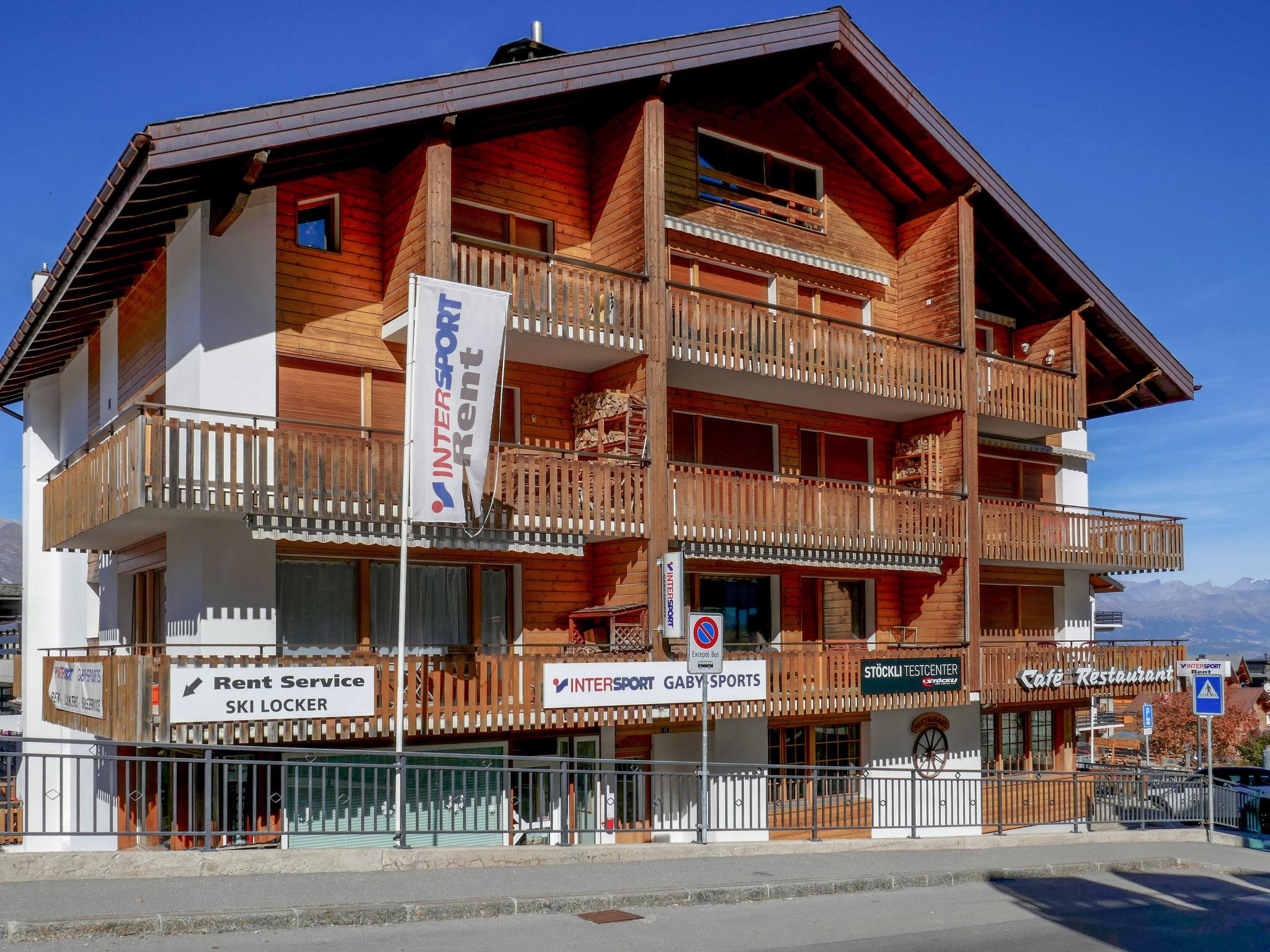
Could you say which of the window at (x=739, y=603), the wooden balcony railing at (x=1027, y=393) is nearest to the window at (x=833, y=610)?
the window at (x=739, y=603)

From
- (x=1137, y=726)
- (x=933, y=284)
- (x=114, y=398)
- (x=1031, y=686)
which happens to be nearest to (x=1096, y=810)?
(x=1031, y=686)

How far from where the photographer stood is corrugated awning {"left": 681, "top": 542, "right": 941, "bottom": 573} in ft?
65.7

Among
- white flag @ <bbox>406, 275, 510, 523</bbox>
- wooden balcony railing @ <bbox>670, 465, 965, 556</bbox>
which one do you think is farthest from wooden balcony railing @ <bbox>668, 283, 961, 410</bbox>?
white flag @ <bbox>406, 275, 510, 523</bbox>

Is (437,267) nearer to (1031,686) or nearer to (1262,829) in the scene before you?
(1031,686)

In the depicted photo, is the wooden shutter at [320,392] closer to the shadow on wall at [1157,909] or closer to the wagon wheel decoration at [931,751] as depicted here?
the shadow on wall at [1157,909]

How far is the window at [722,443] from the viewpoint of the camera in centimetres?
2227

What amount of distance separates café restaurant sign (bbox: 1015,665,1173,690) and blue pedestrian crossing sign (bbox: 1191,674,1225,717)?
3.05 m

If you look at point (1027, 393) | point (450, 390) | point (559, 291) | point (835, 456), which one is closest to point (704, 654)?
point (450, 390)

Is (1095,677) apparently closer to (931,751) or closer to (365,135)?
(931,751)

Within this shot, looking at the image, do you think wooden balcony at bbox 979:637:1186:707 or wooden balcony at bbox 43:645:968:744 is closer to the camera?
wooden balcony at bbox 43:645:968:744

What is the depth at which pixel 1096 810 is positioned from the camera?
24562 mm

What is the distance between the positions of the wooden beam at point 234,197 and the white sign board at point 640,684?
7192mm

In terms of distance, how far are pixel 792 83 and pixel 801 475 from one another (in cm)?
687

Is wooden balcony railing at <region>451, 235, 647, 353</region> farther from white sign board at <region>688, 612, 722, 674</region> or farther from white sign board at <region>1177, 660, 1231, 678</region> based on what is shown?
white sign board at <region>1177, 660, 1231, 678</region>
